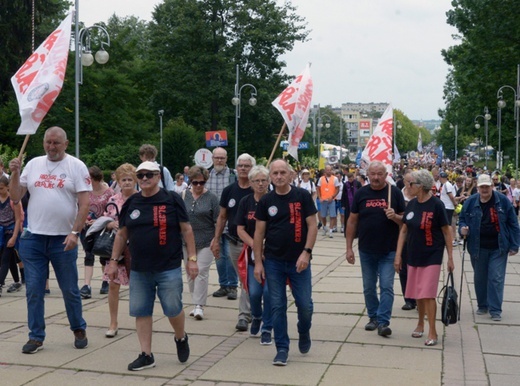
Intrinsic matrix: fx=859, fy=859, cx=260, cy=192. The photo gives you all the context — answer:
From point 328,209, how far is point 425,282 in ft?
47.9

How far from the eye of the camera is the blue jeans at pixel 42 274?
7.82m

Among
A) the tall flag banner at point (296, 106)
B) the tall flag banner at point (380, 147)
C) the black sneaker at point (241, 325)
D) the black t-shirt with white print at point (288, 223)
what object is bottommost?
the black sneaker at point (241, 325)

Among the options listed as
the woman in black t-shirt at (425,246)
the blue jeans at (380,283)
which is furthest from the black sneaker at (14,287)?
the woman in black t-shirt at (425,246)

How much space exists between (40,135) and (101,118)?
7442 mm

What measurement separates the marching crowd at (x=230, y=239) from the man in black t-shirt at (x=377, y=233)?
1 cm

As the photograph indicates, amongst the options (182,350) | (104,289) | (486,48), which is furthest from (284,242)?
(486,48)

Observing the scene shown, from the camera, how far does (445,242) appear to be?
8.74 meters

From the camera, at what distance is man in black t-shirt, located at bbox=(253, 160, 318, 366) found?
24.6 feet

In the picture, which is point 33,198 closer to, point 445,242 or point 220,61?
point 445,242

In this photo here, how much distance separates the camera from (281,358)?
7441mm

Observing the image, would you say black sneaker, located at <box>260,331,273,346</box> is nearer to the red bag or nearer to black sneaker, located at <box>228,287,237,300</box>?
the red bag

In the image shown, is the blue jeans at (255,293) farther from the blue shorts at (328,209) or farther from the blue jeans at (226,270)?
the blue shorts at (328,209)

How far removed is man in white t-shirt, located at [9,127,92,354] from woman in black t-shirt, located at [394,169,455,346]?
326 cm

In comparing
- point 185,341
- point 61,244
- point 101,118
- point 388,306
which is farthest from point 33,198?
point 101,118
